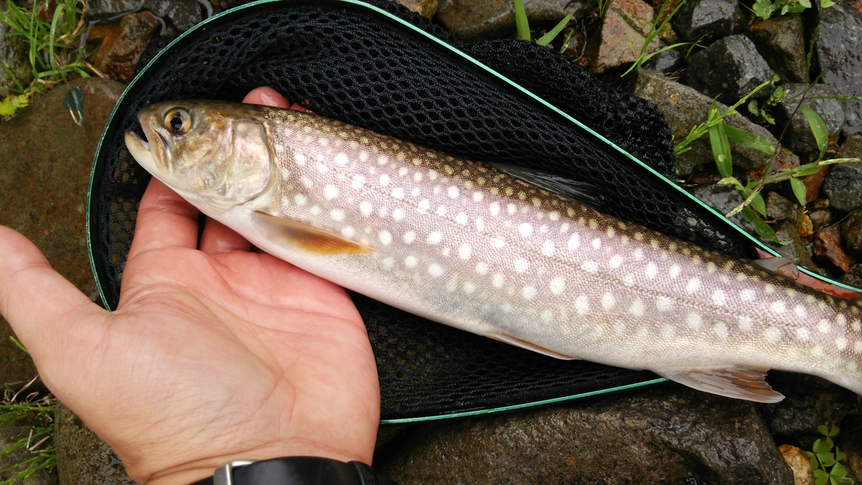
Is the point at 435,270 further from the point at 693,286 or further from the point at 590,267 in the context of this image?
the point at 693,286

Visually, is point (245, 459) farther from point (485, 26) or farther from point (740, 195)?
point (740, 195)

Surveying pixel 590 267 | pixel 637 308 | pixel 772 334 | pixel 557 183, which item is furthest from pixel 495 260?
pixel 772 334

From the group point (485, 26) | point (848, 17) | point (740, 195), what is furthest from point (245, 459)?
point (848, 17)

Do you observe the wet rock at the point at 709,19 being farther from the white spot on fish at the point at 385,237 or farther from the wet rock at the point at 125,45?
the wet rock at the point at 125,45

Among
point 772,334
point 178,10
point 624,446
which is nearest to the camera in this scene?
point 772,334

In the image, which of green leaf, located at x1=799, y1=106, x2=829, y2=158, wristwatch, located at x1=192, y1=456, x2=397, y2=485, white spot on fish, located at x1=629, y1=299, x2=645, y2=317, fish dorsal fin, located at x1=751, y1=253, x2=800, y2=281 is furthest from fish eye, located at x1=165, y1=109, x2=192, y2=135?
green leaf, located at x1=799, y1=106, x2=829, y2=158

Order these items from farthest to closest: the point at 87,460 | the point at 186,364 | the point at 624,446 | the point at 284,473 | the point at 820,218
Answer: the point at 820,218
the point at 87,460
the point at 624,446
the point at 186,364
the point at 284,473

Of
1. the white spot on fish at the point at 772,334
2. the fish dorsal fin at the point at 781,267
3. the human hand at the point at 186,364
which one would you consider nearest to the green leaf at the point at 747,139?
the fish dorsal fin at the point at 781,267
